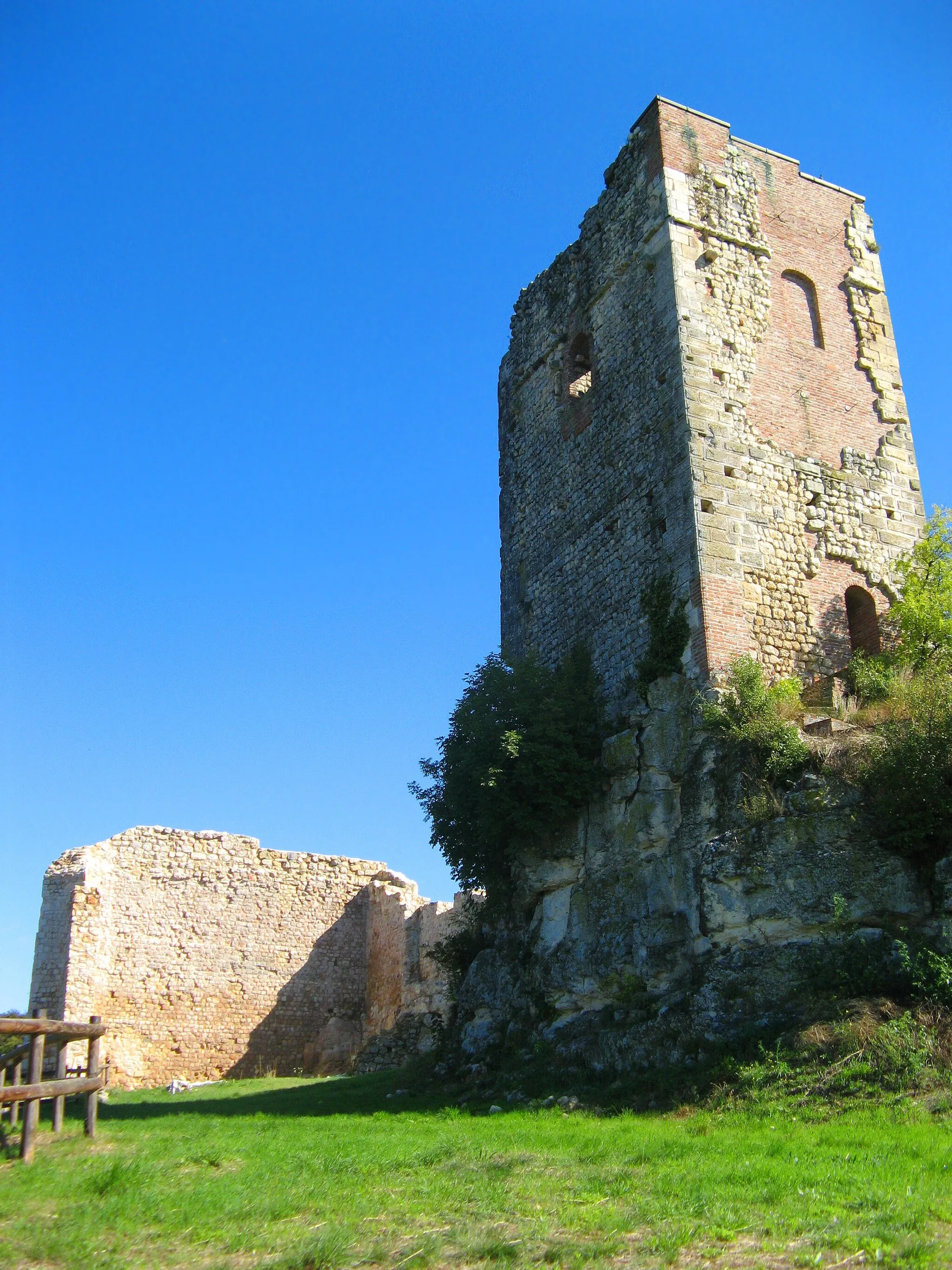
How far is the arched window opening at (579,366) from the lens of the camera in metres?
17.2

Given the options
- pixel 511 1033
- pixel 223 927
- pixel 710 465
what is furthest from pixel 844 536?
pixel 223 927

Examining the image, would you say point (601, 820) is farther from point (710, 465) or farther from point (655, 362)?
point (655, 362)

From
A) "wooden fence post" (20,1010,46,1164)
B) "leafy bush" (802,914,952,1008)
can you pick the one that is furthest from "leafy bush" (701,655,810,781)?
"wooden fence post" (20,1010,46,1164)

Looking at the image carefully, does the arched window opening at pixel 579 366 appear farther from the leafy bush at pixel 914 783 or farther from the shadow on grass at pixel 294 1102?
the shadow on grass at pixel 294 1102

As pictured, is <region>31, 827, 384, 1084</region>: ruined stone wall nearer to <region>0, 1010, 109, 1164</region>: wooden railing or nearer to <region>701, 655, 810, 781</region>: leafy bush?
<region>0, 1010, 109, 1164</region>: wooden railing

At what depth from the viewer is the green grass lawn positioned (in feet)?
20.1

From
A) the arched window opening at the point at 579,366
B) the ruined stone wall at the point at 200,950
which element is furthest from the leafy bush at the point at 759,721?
the ruined stone wall at the point at 200,950

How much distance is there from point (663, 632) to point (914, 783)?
389 centimetres

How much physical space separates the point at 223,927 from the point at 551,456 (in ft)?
37.9

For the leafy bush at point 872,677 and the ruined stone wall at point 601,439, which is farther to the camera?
the ruined stone wall at point 601,439

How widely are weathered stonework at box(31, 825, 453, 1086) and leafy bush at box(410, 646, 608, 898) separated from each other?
226 inches

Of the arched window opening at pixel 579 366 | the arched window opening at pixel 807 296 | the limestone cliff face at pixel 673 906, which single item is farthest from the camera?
the arched window opening at pixel 579 366

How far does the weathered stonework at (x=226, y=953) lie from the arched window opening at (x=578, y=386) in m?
8.85

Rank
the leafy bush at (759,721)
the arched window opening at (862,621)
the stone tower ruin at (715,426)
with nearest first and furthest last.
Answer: the leafy bush at (759,721) < the stone tower ruin at (715,426) < the arched window opening at (862,621)
